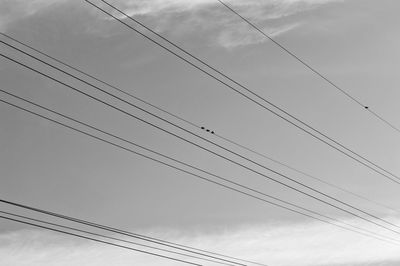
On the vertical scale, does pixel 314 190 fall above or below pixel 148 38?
below

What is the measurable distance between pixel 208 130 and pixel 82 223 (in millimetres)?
7363

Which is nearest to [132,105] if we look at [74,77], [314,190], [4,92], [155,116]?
[155,116]

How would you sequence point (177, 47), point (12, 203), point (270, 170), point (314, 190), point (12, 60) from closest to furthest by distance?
point (12, 60) → point (12, 203) → point (177, 47) → point (270, 170) → point (314, 190)

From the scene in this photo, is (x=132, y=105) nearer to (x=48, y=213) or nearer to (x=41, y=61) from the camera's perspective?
(x=41, y=61)

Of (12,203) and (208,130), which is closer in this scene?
(12,203)

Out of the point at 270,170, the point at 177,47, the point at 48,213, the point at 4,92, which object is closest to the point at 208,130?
the point at 270,170

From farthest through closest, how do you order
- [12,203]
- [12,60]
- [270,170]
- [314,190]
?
[314,190] → [270,170] → [12,203] → [12,60]

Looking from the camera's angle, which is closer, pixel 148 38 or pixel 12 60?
pixel 12 60

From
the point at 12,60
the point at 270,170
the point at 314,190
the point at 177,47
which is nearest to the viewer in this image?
the point at 12,60

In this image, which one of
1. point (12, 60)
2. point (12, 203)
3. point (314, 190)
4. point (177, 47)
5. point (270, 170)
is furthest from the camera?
point (314, 190)

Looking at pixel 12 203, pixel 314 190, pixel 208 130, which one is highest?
pixel 208 130

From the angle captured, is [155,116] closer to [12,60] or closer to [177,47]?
[177,47]

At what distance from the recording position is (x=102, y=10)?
23.9 meters

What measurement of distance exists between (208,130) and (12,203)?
10155mm
